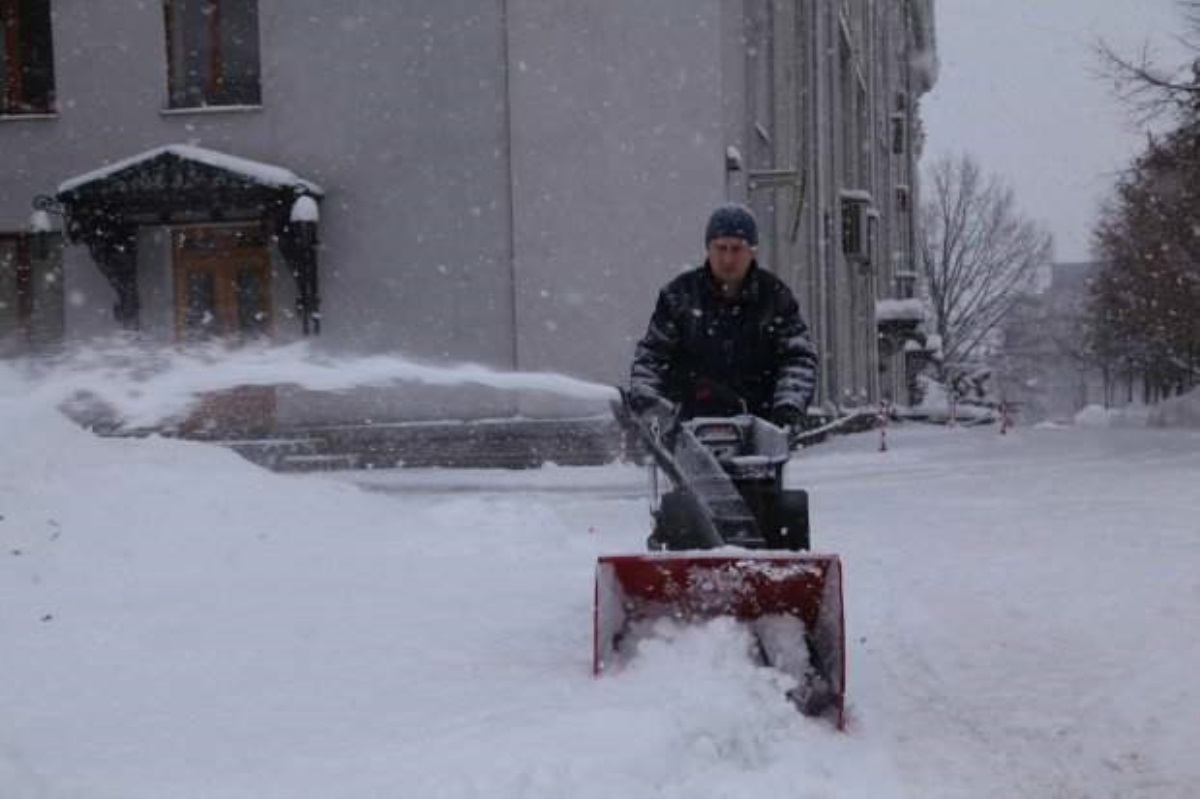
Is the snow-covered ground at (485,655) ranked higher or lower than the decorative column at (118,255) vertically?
lower

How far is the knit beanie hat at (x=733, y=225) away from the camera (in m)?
5.34

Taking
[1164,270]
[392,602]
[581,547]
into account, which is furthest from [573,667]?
[1164,270]

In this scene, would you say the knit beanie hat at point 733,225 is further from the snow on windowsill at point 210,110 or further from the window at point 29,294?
the window at point 29,294

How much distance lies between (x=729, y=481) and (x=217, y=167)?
1236 cm

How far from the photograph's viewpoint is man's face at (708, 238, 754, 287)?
17.6 ft

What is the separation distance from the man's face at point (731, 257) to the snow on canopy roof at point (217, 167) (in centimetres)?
1138

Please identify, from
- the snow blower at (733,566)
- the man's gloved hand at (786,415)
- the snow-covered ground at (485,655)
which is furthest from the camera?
the man's gloved hand at (786,415)

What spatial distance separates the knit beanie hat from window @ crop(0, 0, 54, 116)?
1469 cm

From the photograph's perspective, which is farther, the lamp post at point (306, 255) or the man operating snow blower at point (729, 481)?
the lamp post at point (306, 255)

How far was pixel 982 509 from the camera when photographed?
10.9 meters

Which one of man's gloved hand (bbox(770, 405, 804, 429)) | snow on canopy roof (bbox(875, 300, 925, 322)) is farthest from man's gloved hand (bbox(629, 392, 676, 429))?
snow on canopy roof (bbox(875, 300, 925, 322))

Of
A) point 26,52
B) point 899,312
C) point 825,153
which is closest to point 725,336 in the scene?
point 26,52

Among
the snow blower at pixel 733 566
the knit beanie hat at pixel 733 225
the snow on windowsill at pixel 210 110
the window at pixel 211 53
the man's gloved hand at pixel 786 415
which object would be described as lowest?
the snow blower at pixel 733 566

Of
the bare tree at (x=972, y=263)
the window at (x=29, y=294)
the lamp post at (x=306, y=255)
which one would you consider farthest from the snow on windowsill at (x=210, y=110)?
the bare tree at (x=972, y=263)
